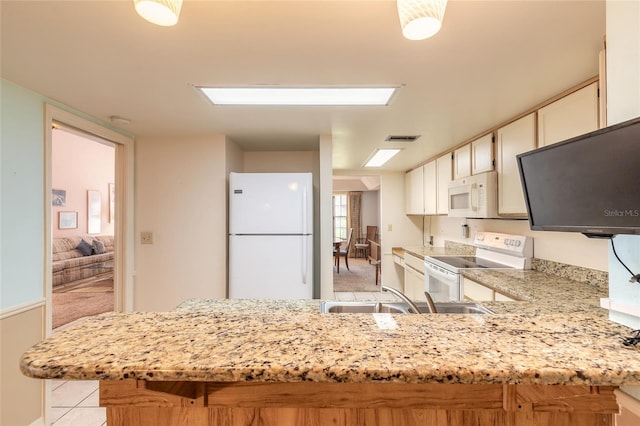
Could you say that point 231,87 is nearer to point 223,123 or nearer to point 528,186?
point 223,123

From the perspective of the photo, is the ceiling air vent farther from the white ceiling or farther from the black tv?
the black tv

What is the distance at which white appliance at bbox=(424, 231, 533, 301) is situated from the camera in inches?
92.6

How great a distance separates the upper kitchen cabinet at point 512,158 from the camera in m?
2.01

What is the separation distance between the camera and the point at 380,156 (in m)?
3.59

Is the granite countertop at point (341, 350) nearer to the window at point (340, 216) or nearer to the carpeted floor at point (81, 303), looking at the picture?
the carpeted floor at point (81, 303)

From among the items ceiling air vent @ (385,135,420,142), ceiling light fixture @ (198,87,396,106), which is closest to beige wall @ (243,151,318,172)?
ceiling air vent @ (385,135,420,142)

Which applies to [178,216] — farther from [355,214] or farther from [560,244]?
[355,214]

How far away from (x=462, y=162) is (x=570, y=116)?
1300mm

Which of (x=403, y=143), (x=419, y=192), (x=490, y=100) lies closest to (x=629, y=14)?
(x=490, y=100)

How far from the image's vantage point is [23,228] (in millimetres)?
1700

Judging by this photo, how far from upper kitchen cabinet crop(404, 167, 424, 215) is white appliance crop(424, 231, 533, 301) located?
1.23m

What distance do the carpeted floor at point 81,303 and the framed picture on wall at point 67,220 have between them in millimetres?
1749

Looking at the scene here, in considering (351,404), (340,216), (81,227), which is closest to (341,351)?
(351,404)

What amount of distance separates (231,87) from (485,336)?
67.0 inches
